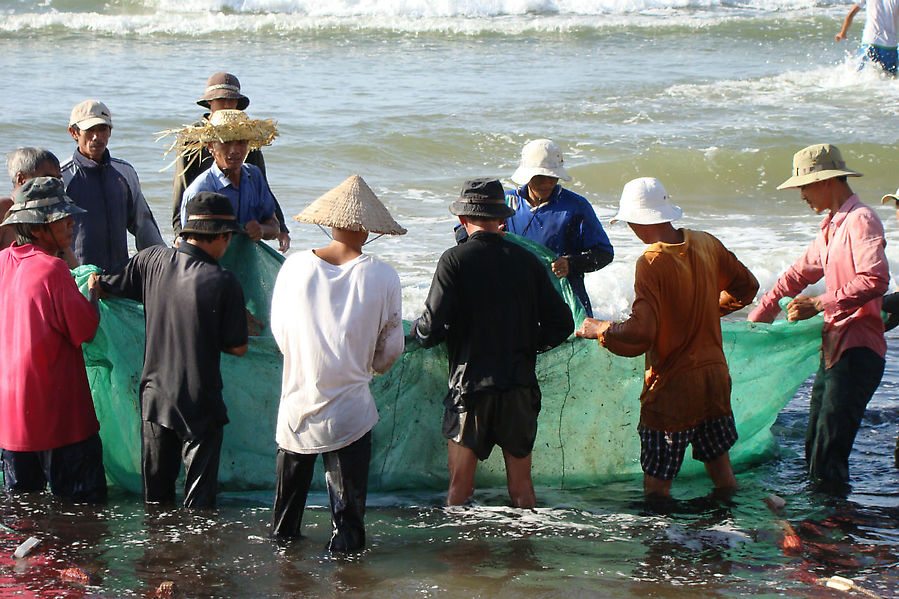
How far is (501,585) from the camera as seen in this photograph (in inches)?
160

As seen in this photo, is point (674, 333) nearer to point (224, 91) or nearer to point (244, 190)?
point (244, 190)

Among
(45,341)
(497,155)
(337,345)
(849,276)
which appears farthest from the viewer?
(497,155)

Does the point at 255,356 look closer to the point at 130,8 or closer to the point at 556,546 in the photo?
the point at 556,546

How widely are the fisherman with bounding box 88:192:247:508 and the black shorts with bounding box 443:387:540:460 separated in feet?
3.41

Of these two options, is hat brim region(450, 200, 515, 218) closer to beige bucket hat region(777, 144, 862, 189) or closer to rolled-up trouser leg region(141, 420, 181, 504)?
beige bucket hat region(777, 144, 862, 189)

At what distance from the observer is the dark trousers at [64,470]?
15.7ft

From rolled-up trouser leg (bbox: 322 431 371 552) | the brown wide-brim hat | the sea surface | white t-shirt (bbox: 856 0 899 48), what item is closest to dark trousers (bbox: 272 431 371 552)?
rolled-up trouser leg (bbox: 322 431 371 552)

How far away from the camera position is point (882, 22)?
57.8ft

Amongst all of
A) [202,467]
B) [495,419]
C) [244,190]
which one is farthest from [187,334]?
[244,190]

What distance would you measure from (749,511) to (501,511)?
4.01 ft

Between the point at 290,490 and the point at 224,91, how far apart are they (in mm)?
3120

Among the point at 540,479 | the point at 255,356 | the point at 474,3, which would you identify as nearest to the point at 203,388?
the point at 255,356

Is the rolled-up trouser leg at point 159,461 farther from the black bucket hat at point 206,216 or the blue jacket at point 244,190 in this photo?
the blue jacket at point 244,190

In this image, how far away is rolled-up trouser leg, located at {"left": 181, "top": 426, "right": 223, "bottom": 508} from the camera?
15.1 ft
